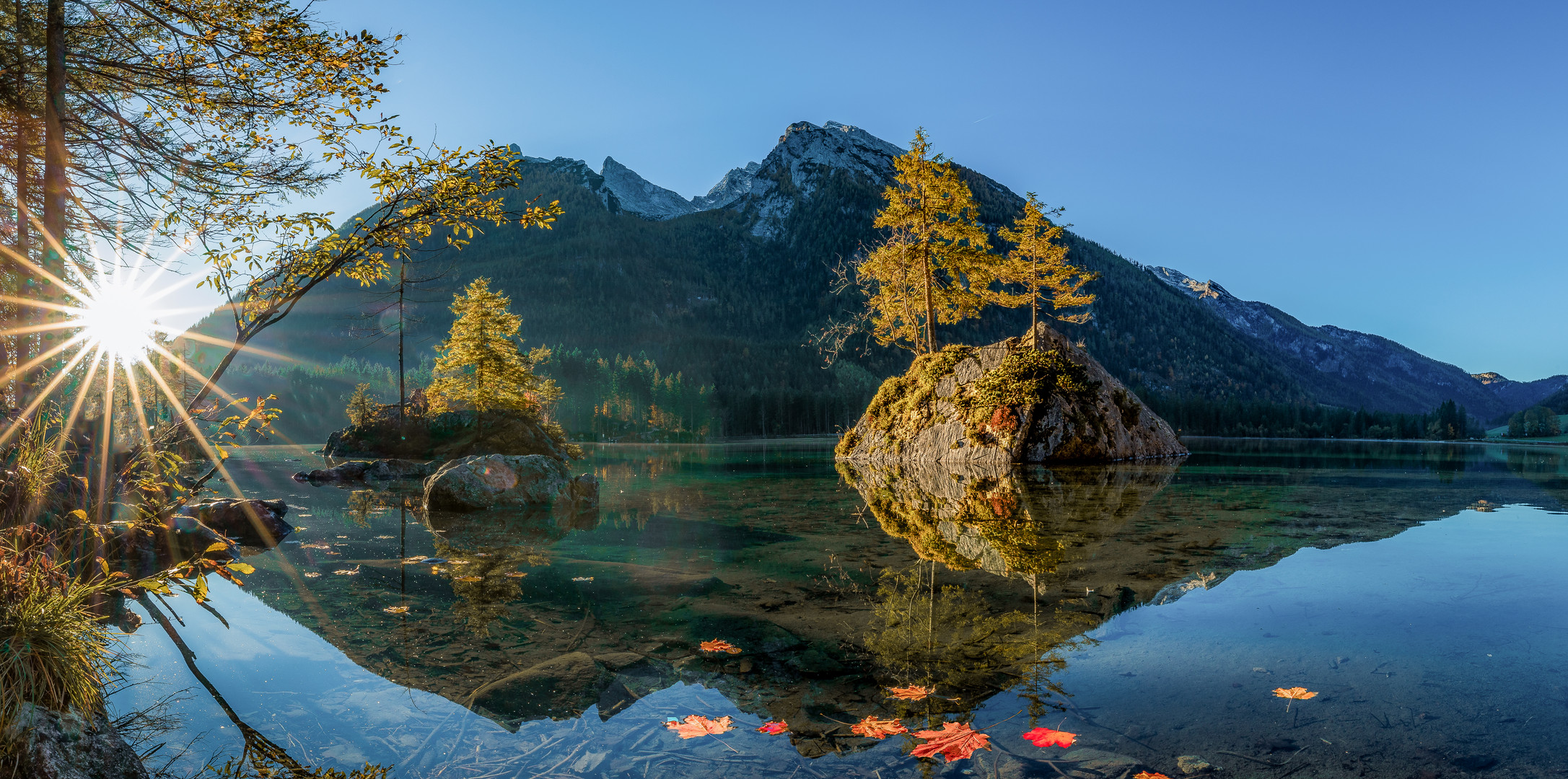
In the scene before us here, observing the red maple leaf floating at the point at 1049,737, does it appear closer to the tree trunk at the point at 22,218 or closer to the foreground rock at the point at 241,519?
the tree trunk at the point at 22,218

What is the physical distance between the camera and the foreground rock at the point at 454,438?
34.6 metres

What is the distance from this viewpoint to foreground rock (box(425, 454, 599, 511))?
13305mm

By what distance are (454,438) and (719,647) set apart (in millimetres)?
36303

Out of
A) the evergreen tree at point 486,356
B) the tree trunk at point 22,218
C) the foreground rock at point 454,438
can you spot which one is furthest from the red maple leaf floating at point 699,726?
the evergreen tree at point 486,356

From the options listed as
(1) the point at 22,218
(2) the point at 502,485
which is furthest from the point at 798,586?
(2) the point at 502,485

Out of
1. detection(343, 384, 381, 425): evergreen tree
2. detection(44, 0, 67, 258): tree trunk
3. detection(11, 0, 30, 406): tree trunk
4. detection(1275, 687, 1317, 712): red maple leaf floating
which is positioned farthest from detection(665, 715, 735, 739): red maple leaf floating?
detection(343, 384, 381, 425): evergreen tree

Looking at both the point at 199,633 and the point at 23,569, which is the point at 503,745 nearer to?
the point at 23,569

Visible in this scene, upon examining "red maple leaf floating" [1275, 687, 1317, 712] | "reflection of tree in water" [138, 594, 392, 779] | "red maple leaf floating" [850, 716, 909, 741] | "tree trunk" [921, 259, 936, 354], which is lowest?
"reflection of tree in water" [138, 594, 392, 779]

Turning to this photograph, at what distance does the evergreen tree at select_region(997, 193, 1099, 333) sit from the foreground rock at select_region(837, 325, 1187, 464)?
8.34m

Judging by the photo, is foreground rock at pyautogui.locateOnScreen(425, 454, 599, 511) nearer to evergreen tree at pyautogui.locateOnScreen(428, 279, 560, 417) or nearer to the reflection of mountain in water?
the reflection of mountain in water

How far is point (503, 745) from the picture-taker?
3203mm

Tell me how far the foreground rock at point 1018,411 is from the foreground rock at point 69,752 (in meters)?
20.8

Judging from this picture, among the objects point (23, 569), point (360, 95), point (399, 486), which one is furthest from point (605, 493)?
point (23, 569)

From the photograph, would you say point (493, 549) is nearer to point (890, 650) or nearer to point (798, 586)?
point (798, 586)
